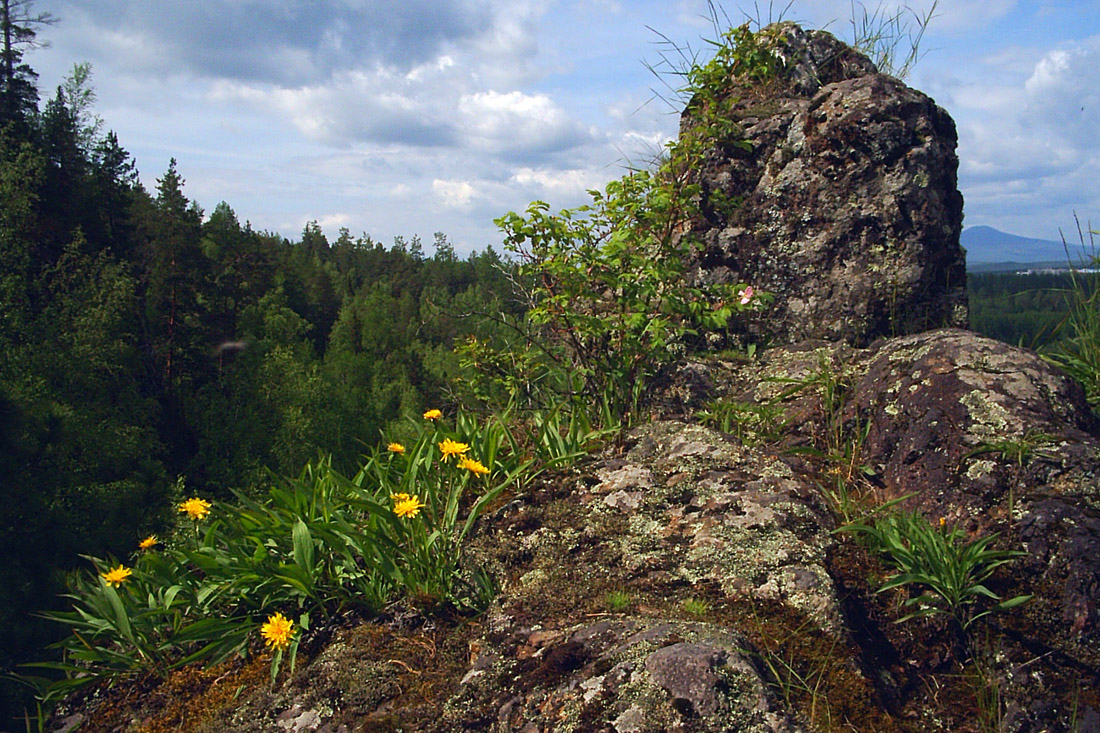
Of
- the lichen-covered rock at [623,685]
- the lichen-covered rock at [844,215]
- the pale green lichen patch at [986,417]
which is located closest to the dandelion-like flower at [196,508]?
the lichen-covered rock at [623,685]

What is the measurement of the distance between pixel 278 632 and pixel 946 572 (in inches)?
77.7

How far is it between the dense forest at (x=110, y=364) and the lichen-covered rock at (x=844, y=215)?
6301 millimetres

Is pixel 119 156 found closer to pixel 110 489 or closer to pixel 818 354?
pixel 110 489

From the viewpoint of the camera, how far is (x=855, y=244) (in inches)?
167

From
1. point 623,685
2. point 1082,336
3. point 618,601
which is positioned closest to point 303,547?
point 618,601

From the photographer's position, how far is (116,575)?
2.45 meters

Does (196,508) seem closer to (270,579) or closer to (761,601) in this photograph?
(270,579)

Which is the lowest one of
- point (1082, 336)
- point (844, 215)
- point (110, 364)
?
point (110, 364)

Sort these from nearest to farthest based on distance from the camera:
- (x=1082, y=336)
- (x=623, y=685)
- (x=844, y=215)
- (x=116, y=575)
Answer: (x=623, y=685) → (x=116, y=575) → (x=1082, y=336) → (x=844, y=215)

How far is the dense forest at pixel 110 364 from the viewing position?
1677 cm

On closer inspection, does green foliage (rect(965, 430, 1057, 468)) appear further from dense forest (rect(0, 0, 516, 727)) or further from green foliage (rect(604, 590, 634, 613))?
dense forest (rect(0, 0, 516, 727))

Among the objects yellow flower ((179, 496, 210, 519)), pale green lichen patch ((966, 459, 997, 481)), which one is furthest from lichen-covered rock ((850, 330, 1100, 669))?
yellow flower ((179, 496, 210, 519))

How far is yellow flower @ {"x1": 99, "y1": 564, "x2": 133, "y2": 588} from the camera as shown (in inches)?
95.8

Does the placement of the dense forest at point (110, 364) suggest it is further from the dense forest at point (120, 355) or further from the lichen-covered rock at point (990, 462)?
the lichen-covered rock at point (990, 462)
